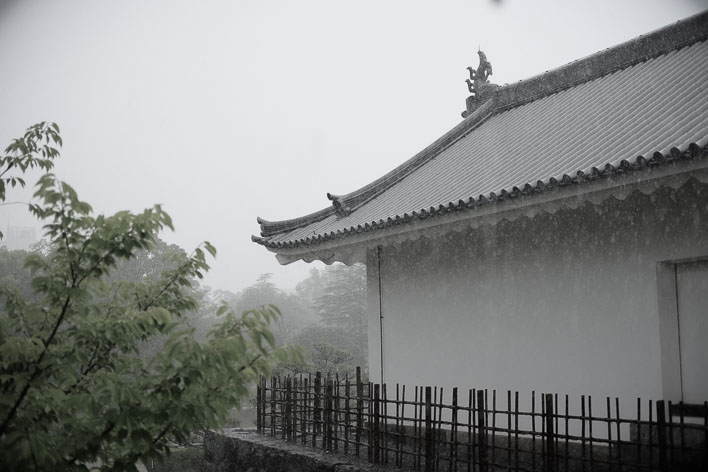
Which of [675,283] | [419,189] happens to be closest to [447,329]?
[419,189]

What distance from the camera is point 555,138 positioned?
884cm

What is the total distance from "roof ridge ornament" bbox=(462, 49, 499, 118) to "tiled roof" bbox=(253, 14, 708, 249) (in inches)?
16.5

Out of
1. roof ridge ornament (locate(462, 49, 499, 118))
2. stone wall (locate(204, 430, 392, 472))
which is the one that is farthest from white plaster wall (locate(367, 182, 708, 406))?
roof ridge ornament (locate(462, 49, 499, 118))

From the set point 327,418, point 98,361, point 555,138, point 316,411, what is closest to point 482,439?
point 327,418

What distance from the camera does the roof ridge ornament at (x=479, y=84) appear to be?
42.3 feet

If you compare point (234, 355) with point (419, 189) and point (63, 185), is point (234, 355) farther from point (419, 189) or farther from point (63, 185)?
A: point (419, 189)

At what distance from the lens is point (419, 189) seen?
9.77 meters

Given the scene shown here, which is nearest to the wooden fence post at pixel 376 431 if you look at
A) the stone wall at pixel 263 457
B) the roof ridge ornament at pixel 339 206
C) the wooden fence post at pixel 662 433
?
the stone wall at pixel 263 457

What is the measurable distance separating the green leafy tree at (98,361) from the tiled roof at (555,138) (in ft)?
12.3

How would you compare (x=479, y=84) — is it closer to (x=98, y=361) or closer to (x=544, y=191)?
(x=544, y=191)

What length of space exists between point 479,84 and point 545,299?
6.81 m

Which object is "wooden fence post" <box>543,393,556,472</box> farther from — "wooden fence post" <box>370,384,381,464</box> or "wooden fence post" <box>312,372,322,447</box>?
"wooden fence post" <box>312,372,322,447</box>

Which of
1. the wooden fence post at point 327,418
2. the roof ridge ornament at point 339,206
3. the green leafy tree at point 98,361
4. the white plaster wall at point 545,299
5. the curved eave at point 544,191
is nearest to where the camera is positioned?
the green leafy tree at point 98,361

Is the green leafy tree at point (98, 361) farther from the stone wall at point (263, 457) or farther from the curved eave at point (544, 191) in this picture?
the stone wall at point (263, 457)
